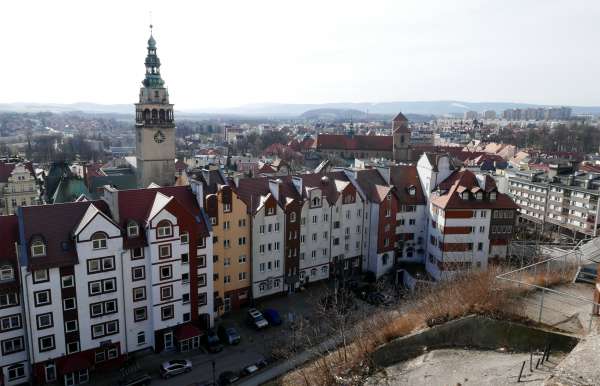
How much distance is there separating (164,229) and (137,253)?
9.60ft

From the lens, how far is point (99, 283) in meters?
36.6

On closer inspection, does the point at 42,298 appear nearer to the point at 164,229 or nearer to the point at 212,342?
the point at 164,229

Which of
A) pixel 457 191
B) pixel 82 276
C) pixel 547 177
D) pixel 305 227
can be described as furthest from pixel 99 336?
pixel 547 177

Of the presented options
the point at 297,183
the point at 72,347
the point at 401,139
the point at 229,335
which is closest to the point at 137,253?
the point at 72,347

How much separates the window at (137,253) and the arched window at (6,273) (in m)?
8.48

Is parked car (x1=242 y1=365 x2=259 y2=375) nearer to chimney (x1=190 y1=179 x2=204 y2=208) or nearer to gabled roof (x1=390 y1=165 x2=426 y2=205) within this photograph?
chimney (x1=190 y1=179 x2=204 y2=208)

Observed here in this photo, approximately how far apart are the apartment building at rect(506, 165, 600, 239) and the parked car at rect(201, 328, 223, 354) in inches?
2418

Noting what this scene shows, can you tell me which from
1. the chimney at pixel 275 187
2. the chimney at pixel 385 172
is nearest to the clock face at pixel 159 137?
the chimney at pixel 275 187

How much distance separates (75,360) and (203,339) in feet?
35.5

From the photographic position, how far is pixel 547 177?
87125mm

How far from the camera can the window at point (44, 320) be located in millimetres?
34103

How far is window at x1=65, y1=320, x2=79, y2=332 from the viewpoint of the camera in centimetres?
3544

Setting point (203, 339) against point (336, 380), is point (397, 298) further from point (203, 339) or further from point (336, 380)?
point (336, 380)

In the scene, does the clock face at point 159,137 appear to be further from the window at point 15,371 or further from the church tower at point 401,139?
the church tower at point 401,139
